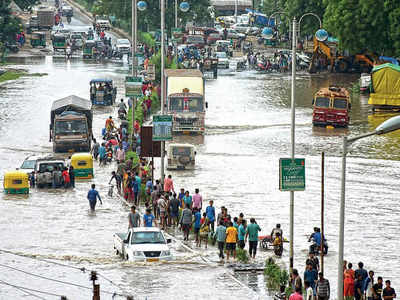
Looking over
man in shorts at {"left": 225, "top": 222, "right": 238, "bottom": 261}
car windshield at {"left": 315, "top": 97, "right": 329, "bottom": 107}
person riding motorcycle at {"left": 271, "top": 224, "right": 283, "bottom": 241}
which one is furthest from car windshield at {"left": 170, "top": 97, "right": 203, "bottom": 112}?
man in shorts at {"left": 225, "top": 222, "right": 238, "bottom": 261}

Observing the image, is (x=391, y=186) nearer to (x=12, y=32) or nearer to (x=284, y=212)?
(x=284, y=212)

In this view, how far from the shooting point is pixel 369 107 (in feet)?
233

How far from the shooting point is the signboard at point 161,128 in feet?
128

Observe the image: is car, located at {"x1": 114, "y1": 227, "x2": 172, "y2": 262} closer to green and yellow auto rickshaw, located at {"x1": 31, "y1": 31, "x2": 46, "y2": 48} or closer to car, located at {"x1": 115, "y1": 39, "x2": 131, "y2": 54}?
car, located at {"x1": 115, "y1": 39, "x2": 131, "y2": 54}

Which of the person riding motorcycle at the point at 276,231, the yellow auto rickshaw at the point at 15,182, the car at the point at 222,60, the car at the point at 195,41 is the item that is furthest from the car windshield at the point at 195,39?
the person riding motorcycle at the point at 276,231

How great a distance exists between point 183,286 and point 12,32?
74536 millimetres

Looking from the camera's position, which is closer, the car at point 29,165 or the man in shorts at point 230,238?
the man in shorts at point 230,238

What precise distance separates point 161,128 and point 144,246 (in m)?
8.71

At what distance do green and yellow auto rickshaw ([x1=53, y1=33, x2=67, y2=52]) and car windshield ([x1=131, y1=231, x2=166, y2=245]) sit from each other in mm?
72964

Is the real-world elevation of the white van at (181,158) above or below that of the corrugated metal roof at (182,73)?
below

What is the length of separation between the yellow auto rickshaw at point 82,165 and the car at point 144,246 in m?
14.5

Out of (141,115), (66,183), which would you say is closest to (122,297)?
(66,183)

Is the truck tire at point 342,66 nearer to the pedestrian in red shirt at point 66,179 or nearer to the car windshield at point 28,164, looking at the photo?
the car windshield at point 28,164

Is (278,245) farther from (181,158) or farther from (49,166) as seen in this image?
(181,158)
